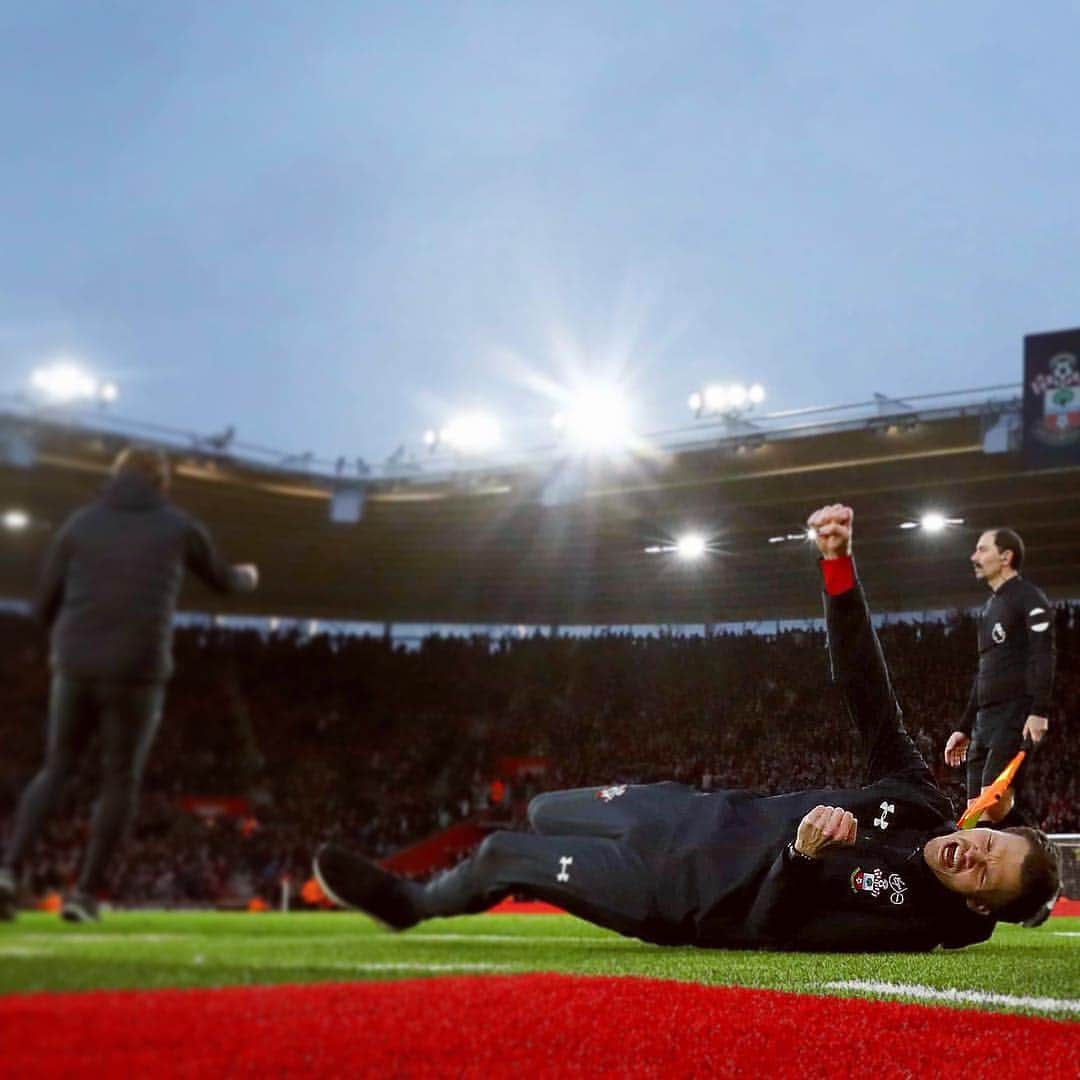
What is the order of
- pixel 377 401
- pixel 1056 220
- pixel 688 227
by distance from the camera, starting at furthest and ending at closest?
pixel 1056 220
pixel 688 227
pixel 377 401

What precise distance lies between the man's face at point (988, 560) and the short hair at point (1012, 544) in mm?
13

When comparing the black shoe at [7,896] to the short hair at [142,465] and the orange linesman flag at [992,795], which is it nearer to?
the short hair at [142,465]

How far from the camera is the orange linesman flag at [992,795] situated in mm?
2668

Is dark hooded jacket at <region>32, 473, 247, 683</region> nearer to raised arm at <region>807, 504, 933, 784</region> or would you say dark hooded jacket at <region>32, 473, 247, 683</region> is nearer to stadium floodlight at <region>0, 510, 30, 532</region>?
stadium floodlight at <region>0, 510, 30, 532</region>

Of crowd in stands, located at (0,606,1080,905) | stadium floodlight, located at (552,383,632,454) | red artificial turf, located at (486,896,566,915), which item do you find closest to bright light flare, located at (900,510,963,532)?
crowd in stands, located at (0,606,1080,905)

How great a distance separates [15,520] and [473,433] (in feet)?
3.25

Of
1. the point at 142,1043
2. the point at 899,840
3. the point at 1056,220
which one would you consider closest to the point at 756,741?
the point at 899,840

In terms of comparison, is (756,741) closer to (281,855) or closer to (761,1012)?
(761,1012)

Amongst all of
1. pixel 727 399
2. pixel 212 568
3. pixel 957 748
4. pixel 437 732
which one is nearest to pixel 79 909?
pixel 212 568

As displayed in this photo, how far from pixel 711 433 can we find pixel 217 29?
1.36 m

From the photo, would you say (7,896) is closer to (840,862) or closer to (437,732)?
(437,732)

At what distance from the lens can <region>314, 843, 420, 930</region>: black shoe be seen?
175 cm

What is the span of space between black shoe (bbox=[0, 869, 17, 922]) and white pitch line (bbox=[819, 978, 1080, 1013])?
1.95 meters

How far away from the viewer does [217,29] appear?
6.45 ft
